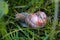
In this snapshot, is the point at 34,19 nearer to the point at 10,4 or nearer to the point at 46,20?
the point at 46,20

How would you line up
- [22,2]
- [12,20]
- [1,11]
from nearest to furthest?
[1,11]
[12,20]
[22,2]

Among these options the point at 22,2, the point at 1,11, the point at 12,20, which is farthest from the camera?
the point at 22,2

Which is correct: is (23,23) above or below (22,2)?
below

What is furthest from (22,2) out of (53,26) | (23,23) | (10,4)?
(53,26)

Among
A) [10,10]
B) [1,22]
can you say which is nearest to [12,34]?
[1,22]

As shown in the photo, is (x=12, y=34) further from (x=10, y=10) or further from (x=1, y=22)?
(x=10, y=10)

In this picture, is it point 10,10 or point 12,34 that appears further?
point 10,10
